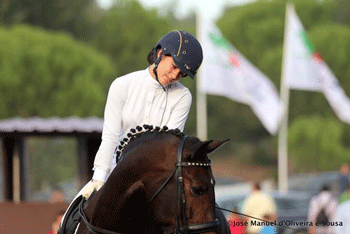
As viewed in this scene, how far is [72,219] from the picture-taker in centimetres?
642

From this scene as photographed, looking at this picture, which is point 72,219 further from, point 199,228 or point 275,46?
point 275,46

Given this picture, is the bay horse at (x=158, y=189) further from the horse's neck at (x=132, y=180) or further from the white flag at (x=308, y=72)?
the white flag at (x=308, y=72)

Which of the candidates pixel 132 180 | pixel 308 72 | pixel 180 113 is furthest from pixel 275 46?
pixel 132 180

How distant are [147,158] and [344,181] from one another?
16744 mm

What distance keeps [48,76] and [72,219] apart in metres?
41.6

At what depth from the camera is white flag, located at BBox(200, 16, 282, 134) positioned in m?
24.9

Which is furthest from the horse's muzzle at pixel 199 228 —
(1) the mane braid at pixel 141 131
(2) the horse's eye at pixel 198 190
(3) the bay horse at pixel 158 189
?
(1) the mane braid at pixel 141 131

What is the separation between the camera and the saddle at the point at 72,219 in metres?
6.34

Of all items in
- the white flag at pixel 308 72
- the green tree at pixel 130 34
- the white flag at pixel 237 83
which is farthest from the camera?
the green tree at pixel 130 34

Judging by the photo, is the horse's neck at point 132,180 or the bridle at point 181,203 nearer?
the bridle at point 181,203

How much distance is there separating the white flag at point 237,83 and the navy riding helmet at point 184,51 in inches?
A: 734

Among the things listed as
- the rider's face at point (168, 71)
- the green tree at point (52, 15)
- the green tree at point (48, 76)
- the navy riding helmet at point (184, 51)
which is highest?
the green tree at point (52, 15)

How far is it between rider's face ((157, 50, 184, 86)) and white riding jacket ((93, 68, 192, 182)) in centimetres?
13

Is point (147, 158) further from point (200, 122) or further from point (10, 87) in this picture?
point (10, 87)
